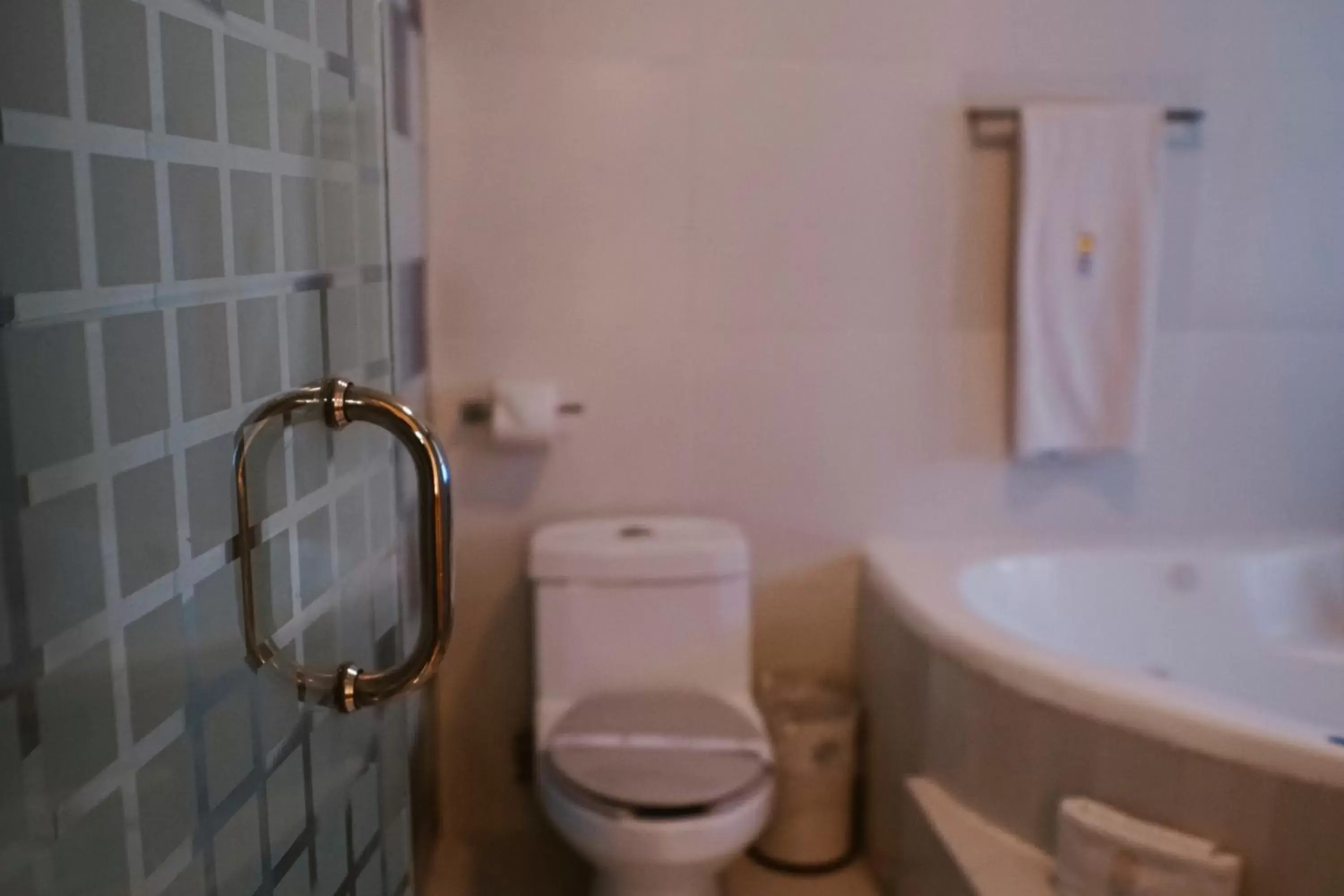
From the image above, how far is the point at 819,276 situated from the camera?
226 centimetres

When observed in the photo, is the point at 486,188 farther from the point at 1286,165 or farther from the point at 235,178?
the point at 1286,165

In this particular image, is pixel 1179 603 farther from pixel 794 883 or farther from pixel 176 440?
pixel 176 440

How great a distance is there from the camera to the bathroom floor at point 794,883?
2176 millimetres

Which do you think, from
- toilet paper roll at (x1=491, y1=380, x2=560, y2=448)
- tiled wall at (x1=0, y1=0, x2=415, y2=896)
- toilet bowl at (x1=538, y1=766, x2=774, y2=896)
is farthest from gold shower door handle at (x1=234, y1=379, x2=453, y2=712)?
toilet paper roll at (x1=491, y1=380, x2=560, y2=448)

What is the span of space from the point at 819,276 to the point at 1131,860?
3.97ft

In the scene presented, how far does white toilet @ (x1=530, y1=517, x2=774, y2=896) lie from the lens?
1.76 meters

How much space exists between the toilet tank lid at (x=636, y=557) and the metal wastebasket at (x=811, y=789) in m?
0.36

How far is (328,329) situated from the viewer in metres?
0.95

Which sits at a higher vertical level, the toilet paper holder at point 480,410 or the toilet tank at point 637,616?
the toilet paper holder at point 480,410

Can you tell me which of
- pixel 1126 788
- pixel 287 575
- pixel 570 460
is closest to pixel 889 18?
pixel 570 460

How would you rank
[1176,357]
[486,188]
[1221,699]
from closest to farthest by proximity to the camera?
[1221,699]
[486,188]
[1176,357]

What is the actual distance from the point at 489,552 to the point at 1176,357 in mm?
1499

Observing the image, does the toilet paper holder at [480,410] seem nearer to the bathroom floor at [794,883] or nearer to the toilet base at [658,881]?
the toilet base at [658,881]

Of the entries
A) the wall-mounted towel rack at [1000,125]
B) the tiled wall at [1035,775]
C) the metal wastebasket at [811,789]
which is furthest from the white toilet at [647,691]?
the wall-mounted towel rack at [1000,125]
